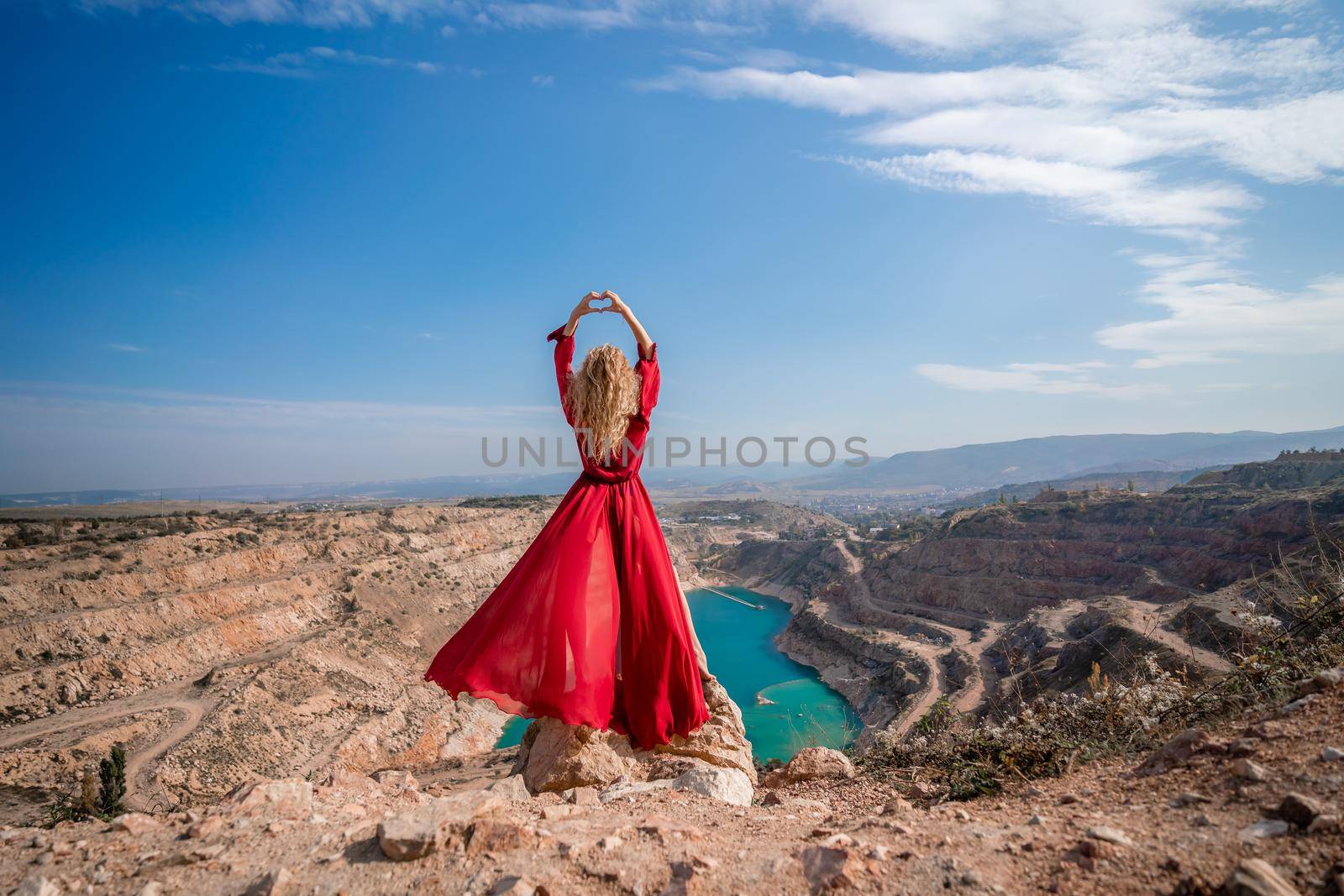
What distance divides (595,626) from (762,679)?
3710cm

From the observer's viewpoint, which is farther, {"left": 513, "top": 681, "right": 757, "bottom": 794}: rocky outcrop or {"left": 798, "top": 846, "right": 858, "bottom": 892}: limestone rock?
{"left": 513, "top": 681, "right": 757, "bottom": 794}: rocky outcrop

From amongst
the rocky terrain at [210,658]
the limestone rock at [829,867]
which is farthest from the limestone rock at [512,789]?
the rocky terrain at [210,658]

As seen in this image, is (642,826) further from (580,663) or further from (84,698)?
(84,698)

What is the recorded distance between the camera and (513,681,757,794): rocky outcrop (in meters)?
3.94

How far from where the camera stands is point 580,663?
383 cm

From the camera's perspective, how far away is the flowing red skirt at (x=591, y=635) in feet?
12.6

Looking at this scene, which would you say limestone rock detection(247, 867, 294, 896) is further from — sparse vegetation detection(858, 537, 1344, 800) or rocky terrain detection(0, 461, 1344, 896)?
sparse vegetation detection(858, 537, 1344, 800)

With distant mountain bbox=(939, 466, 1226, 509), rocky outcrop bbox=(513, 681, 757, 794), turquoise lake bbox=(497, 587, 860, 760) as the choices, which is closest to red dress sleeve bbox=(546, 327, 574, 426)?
rocky outcrop bbox=(513, 681, 757, 794)

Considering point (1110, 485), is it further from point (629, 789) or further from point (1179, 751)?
point (629, 789)

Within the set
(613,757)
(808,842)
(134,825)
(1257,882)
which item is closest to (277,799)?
(134,825)

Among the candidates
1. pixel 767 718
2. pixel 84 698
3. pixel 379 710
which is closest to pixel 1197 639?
pixel 767 718

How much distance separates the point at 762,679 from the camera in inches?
1503

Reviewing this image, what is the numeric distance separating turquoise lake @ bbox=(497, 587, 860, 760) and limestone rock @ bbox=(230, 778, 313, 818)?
15.1 m

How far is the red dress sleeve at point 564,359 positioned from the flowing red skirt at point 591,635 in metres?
0.56
